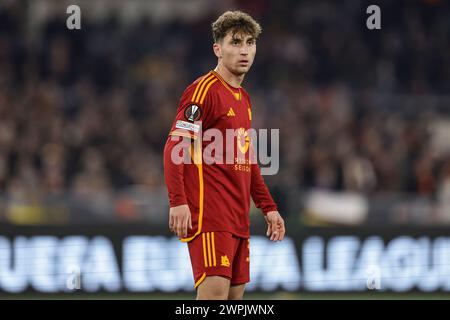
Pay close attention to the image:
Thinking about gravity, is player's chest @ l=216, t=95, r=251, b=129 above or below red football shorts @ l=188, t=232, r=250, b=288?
above

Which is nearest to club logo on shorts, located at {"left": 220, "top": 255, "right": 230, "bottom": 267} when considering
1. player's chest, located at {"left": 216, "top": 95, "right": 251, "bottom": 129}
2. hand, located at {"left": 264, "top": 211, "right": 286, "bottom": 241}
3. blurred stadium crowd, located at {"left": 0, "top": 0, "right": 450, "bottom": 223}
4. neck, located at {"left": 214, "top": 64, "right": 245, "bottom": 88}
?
hand, located at {"left": 264, "top": 211, "right": 286, "bottom": 241}

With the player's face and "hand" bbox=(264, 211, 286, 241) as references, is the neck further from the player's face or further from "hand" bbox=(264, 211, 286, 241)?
"hand" bbox=(264, 211, 286, 241)

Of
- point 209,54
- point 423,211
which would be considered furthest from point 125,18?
point 423,211

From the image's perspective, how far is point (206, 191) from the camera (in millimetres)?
5676

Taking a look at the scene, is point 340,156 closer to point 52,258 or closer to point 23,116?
point 23,116

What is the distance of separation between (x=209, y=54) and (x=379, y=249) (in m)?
7.22

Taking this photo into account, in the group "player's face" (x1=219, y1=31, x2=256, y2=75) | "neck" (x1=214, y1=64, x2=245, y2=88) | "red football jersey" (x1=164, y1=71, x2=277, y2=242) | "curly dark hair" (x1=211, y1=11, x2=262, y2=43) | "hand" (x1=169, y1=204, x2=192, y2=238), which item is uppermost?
"curly dark hair" (x1=211, y1=11, x2=262, y2=43)

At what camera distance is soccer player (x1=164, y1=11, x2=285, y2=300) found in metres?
5.55

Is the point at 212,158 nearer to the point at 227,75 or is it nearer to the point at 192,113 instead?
the point at 192,113

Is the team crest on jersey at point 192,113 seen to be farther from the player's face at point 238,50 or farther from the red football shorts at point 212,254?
the red football shorts at point 212,254

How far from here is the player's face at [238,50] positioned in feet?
18.7

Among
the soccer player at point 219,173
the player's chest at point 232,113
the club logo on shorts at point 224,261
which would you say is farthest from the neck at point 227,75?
the club logo on shorts at point 224,261

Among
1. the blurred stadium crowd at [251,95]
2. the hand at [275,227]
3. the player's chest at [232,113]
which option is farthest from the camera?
the blurred stadium crowd at [251,95]
